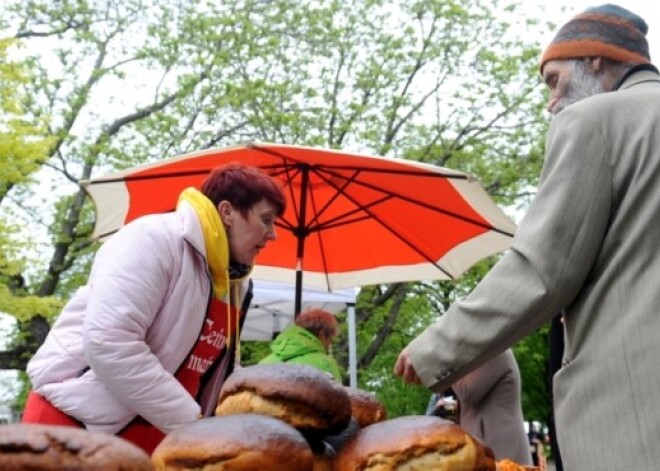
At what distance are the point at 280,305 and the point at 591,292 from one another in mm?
8250

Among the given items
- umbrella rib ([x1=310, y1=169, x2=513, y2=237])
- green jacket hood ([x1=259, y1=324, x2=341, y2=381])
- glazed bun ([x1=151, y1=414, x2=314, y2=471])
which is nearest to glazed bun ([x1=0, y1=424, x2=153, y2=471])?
glazed bun ([x1=151, y1=414, x2=314, y2=471])

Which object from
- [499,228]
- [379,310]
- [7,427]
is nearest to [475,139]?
[379,310]

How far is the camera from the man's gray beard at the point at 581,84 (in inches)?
88.0

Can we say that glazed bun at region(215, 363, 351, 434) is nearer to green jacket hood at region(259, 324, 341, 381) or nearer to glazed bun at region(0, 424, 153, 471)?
glazed bun at region(0, 424, 153, 471)

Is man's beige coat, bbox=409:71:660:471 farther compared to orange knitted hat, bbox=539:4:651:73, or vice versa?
orange knitted hat, bbox=539:4:651:73

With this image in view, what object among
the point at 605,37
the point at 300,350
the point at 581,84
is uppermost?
the point at 605,37

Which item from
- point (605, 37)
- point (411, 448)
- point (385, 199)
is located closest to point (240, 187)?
point (605, 37)

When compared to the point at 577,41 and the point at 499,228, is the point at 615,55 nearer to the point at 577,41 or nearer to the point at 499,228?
the point at 577,41

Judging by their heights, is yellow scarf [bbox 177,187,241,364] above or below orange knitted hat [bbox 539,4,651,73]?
below

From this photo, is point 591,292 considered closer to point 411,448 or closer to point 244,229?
point 411,448

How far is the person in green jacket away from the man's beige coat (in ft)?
9.64

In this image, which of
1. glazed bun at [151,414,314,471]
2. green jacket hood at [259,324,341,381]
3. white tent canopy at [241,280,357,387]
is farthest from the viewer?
white tent canopy at [241,280,357,387]

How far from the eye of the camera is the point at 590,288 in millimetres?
1920

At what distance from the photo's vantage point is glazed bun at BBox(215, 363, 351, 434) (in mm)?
1648
